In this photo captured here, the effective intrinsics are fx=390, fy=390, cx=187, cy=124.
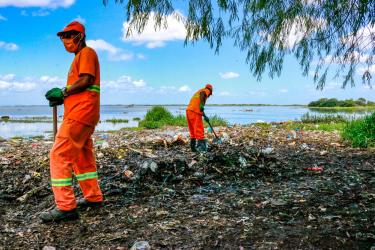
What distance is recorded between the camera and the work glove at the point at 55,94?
3.72m

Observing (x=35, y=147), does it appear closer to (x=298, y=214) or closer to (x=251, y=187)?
(x=251, y=187)

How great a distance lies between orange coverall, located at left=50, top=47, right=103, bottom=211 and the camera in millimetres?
3658

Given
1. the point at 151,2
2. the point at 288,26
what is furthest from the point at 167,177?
the point at 288,26

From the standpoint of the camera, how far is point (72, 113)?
369cm

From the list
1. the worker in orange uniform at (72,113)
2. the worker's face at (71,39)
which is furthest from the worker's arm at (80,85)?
the worker's face at (71,39)

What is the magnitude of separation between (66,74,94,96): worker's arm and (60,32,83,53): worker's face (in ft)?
1.22

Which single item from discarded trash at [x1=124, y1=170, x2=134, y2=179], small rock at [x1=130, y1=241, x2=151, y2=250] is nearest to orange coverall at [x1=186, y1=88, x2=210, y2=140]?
discarded trash at [x1=124, y1=170, x2=134, y2=179]

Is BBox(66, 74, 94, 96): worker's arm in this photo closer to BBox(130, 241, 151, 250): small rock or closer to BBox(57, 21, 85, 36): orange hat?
BBox(57, 21, 85, 36): orange hat

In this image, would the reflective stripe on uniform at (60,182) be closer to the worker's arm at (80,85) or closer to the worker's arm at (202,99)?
the worker's arm at (80,85)

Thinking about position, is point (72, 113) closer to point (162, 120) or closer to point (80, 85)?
point (80, 85)

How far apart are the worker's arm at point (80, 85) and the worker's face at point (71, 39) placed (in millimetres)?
371

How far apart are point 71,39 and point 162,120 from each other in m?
13.1

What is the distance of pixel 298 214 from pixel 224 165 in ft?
7.38

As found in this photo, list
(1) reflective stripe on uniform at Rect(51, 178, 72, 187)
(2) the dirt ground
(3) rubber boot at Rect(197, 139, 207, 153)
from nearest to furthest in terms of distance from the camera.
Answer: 1. (2) the dirt ground
2. (1) reflective stripe on uniform at Rect(51, 178, 72, 187)
3. (3) rubber boot at Rect(197, 139, 207, 153)
